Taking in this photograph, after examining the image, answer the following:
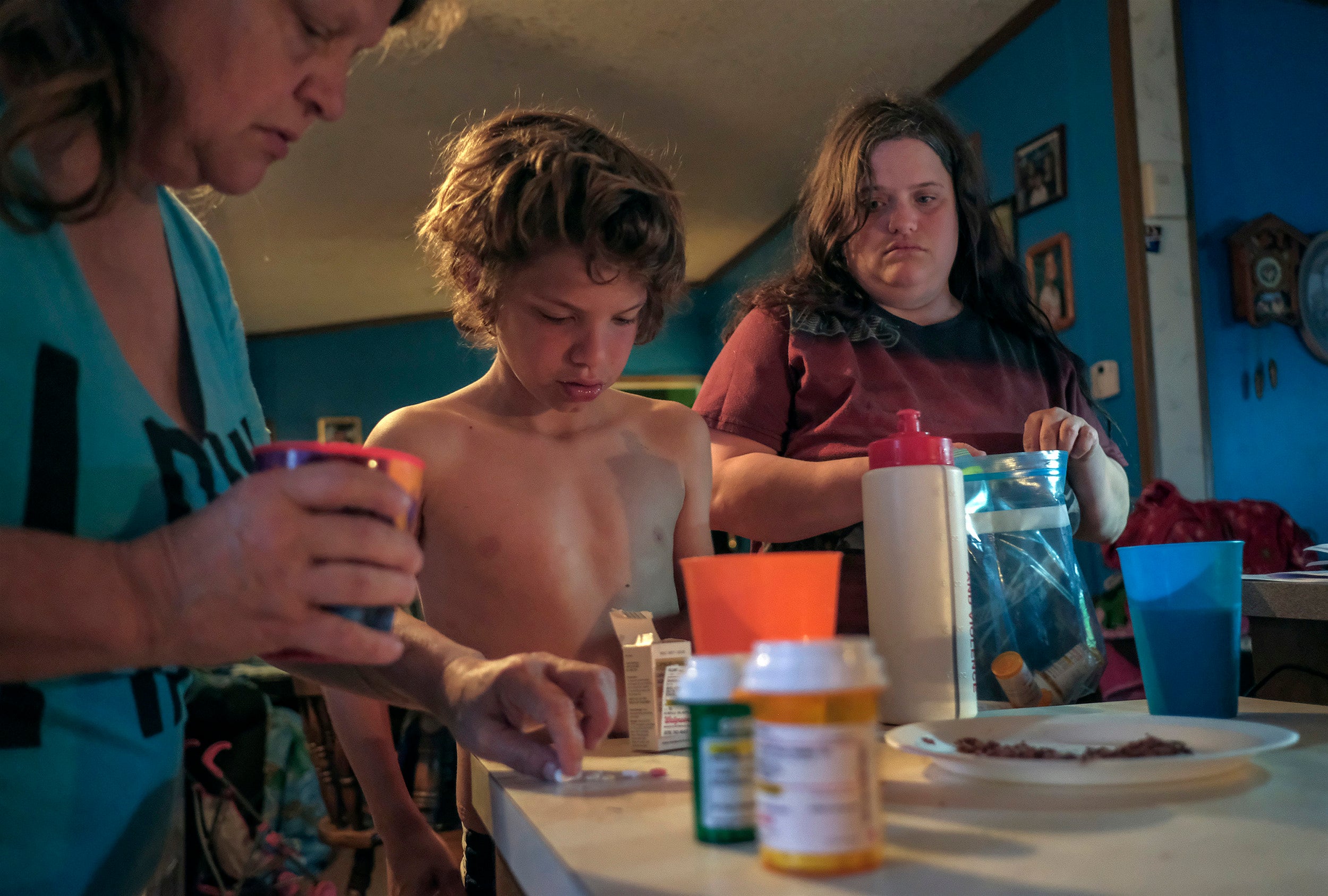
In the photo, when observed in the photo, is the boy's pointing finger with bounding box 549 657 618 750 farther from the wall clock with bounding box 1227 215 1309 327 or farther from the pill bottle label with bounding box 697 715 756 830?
the wall clock with bounding box 1227 215 1309 327

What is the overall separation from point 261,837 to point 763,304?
0.98 m

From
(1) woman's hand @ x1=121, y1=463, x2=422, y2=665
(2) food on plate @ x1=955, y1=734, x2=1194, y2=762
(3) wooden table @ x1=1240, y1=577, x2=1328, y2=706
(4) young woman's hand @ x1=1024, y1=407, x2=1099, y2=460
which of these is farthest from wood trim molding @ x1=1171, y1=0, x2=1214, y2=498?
(1) woman's hand @ x1=121, y1=463, x2=422, y2=665

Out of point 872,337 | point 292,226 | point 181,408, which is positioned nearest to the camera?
point 181,408

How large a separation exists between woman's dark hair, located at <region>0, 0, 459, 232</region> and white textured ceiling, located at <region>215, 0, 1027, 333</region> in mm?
2413

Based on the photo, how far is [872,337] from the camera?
1.39 metres

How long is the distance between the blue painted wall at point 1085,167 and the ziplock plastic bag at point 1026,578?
2.31 meters

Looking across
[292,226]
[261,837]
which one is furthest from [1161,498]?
[292,226]

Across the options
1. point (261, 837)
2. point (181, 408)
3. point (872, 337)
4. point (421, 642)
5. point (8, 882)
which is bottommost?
point (261, 837)

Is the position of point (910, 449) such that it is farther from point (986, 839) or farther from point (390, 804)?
point (390, 804)

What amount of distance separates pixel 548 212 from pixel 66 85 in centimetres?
56

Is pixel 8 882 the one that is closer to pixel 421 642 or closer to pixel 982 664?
pixel 421 642

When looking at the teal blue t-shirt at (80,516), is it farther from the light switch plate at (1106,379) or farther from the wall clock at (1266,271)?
the wall clock at (1266,271)

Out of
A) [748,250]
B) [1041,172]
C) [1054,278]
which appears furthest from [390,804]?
[748,250]

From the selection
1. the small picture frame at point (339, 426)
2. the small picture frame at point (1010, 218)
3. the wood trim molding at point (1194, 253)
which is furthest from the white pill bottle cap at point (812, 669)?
the small picture frame at point (339, 426)
